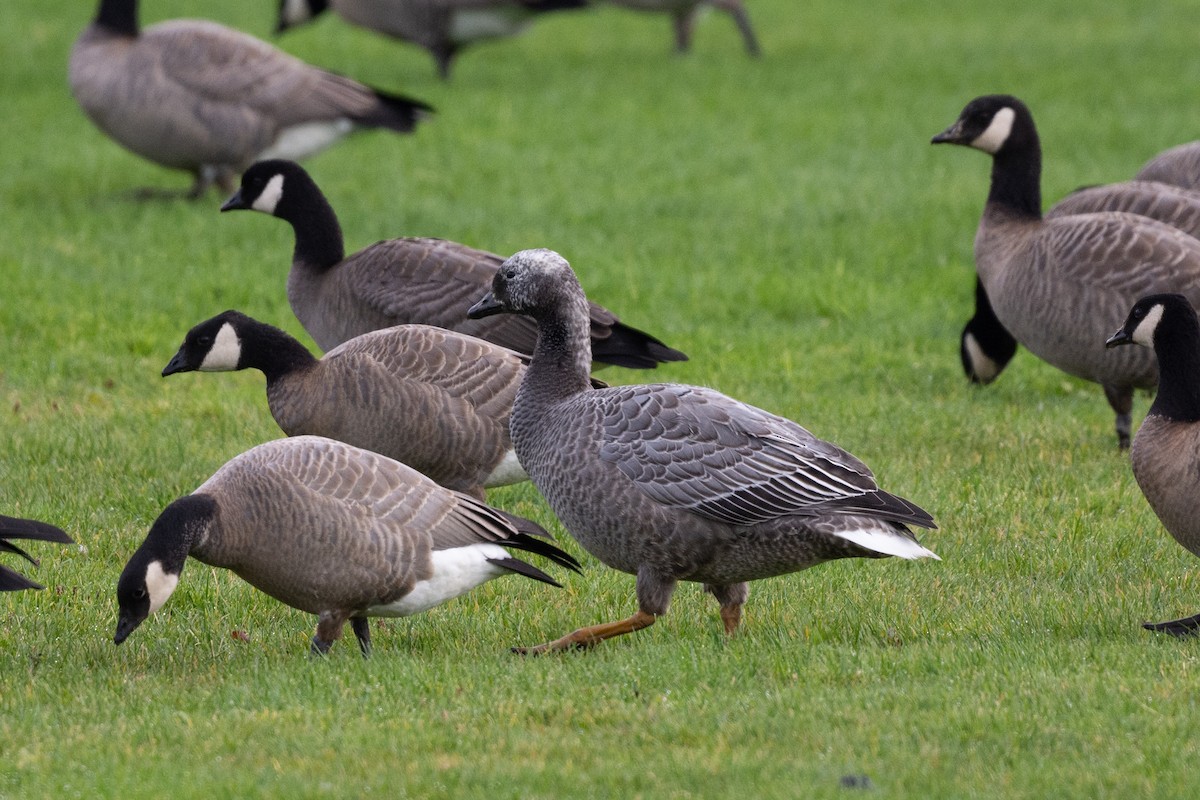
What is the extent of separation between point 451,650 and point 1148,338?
10.6ft

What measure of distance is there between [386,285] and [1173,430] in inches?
172

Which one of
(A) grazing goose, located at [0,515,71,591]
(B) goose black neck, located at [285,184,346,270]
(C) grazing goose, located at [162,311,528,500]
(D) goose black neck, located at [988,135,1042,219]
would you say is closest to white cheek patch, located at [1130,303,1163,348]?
(C) grazing goose, located at [162,311,528,500]

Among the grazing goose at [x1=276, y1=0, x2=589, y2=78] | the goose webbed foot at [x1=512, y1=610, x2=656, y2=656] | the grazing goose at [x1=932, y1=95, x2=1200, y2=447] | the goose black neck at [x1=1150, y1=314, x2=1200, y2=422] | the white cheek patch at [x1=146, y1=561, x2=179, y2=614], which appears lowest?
the grazing goose at [x1=276, y1=0, x2=589, y2=78]

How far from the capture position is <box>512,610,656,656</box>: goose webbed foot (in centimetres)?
625

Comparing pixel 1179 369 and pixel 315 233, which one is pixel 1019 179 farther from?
pixel 315 233

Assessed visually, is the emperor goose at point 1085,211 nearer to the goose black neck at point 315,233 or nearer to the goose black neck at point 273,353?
the goose black neck at point 315,233

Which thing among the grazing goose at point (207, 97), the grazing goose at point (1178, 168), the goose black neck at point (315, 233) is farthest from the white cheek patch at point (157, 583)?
the grazing goose at point (207, 97)

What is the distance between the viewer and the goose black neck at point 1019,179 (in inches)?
397

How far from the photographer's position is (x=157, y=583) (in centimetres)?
581

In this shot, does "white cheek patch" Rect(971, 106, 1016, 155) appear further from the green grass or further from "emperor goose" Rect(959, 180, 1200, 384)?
the green grass

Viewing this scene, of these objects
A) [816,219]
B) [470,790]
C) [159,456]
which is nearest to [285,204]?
[159,456]

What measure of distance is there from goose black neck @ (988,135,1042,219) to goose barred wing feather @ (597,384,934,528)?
14.0ft

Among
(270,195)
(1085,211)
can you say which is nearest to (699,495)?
(270,195)

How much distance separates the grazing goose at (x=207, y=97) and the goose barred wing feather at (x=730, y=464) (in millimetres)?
8604
